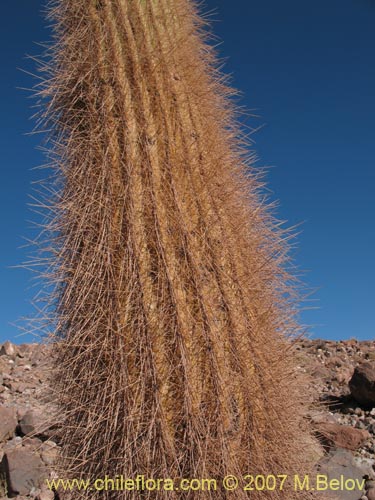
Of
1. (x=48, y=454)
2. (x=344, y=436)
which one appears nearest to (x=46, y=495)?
(x=48, y=454)

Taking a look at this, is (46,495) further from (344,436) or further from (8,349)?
(8,349)

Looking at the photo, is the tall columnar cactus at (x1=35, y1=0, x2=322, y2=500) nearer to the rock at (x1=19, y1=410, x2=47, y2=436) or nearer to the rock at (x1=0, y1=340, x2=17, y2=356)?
the rock at (x1=19, y1=410, x2=47, y2=436)

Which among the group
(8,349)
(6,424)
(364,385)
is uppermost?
(8,349)

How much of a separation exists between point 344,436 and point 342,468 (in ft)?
1.57

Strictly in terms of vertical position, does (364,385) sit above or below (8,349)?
below

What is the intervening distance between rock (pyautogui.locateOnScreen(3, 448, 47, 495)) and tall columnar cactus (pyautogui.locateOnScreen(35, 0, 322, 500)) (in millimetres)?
1773

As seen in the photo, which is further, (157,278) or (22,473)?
(22,473)

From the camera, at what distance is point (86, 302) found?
2801mm

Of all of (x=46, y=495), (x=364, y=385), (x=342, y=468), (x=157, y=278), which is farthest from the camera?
(x=364, y=385)

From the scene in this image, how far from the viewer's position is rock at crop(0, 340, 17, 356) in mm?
8114

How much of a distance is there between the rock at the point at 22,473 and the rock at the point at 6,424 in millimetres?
713

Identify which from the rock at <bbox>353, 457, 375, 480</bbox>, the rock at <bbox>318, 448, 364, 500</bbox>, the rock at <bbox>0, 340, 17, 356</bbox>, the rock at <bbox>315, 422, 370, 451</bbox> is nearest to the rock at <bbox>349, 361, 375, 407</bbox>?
the rock at <bbox>315, 422, 370, 451</bbox>

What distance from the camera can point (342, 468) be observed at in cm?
411

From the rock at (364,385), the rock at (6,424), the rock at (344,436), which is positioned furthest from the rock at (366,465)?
the rock at (6,424)
